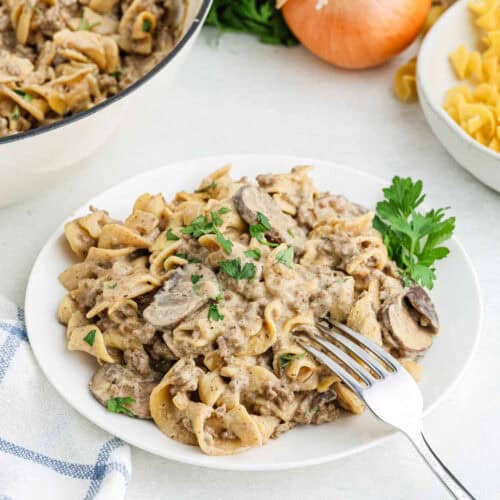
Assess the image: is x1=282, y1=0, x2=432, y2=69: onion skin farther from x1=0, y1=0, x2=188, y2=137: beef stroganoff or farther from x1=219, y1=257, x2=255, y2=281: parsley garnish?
x1=219, y1=257, x2=255, y2=281: parsley garnish

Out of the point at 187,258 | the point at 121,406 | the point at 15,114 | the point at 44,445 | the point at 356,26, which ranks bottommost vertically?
the point at 44,445

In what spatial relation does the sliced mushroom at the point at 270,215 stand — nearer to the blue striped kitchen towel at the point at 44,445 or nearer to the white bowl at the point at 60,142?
the white bowl at the point at 60,142

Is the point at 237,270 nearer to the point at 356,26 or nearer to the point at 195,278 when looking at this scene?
the point at 195,278

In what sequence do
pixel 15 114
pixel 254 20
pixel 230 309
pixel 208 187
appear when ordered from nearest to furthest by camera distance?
pixel 230 309
pixel 208 187
pixel 15 114
pixel 254 20

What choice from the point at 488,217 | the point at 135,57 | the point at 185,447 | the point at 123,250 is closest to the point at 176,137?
the point at 135,57

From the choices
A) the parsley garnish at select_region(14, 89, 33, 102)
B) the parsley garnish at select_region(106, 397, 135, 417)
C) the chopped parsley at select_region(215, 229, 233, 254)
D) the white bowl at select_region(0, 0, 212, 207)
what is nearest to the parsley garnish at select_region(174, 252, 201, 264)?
the chopped parsley at select_region(215, 229, 233, 254)

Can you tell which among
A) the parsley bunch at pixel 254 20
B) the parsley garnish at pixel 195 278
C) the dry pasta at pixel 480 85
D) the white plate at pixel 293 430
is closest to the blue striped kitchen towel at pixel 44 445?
the white plate at pixel 293 430

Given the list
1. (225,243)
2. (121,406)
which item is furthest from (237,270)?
(121,406)

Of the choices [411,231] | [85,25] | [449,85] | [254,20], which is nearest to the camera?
[411,231]

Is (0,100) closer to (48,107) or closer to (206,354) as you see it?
(48,107)
